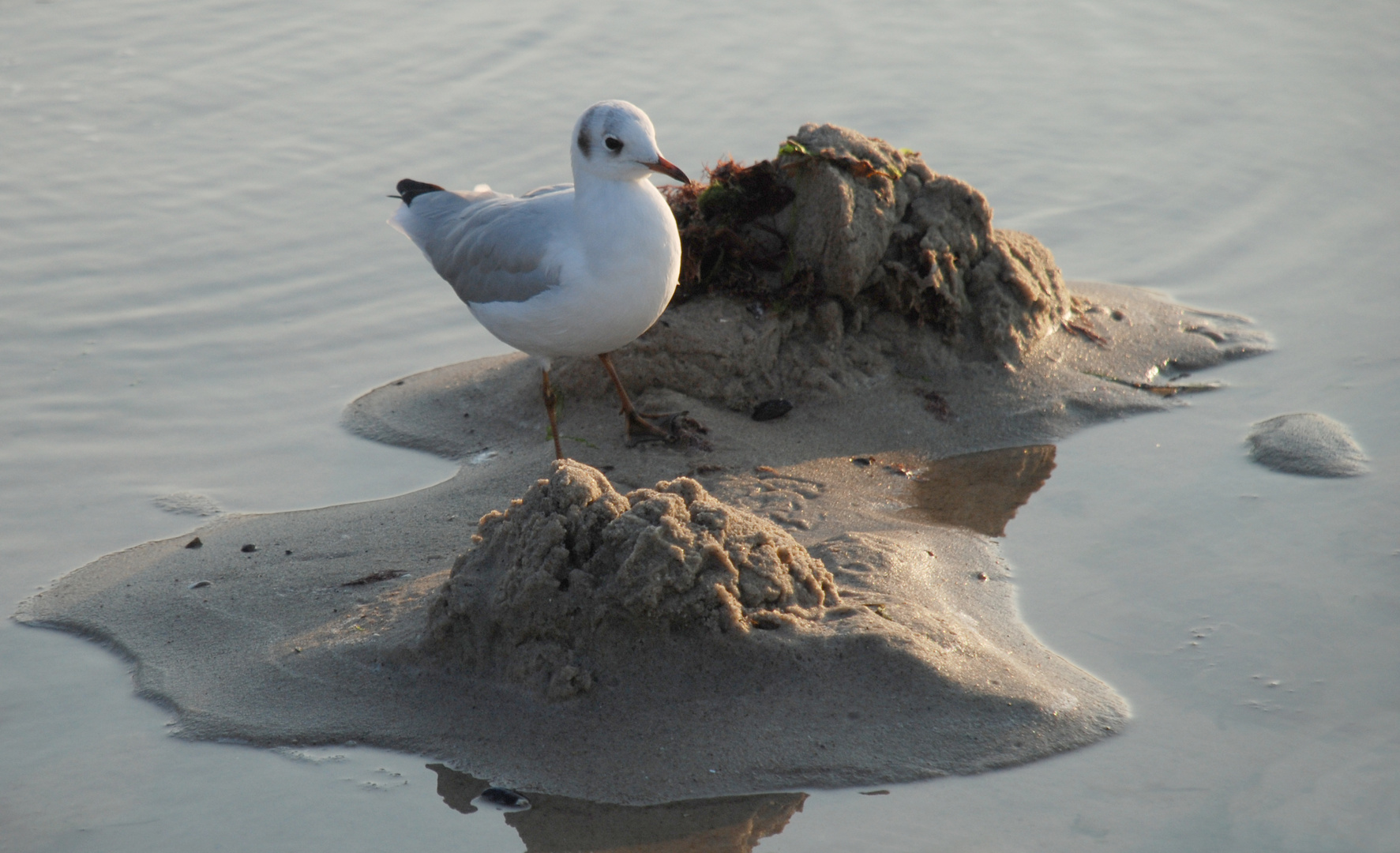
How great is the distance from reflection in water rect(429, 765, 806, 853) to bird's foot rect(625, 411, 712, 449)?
2188 millimetres

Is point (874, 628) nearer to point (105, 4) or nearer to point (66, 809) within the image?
point (66, 809)

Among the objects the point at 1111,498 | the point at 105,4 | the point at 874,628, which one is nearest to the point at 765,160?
the point at 1111,498

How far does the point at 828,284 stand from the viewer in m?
6.00

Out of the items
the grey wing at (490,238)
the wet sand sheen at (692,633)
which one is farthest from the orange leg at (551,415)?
the grey wing at (490,238)

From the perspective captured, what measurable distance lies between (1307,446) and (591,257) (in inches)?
124

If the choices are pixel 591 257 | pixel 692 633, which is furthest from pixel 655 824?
A: pixel 591 257

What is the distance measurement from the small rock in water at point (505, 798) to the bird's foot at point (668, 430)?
2157 millimetres

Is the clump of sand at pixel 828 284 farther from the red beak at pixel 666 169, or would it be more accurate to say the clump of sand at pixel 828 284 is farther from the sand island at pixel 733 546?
the red beak at pixel 666 169

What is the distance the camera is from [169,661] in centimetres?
426

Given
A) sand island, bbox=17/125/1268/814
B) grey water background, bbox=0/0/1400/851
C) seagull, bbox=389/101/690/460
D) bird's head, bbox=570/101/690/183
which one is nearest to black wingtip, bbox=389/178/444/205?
grey water background, bbox=0/0/1400/851

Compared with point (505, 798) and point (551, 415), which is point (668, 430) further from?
point (505, 798)

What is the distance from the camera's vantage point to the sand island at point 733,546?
3715mm

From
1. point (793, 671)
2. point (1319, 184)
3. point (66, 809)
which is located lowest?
point (66, 809)

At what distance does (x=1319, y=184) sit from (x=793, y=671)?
609 centimetres
